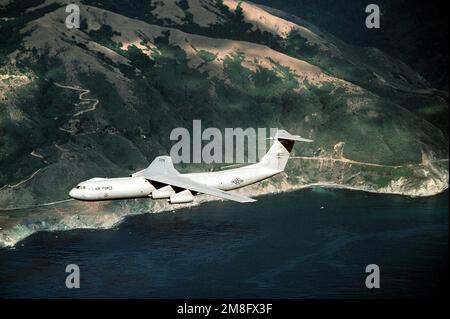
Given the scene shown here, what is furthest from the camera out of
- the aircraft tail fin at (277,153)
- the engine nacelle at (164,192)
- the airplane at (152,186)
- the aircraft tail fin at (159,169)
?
the aircraft tail fin at (277,153)

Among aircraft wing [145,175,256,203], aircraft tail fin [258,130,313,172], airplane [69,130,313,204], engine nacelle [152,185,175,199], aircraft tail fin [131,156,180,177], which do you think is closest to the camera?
aircraft wing [145,175,256,203]

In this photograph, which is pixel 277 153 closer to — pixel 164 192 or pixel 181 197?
pixel 181 197

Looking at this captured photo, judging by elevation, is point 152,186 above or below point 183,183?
below

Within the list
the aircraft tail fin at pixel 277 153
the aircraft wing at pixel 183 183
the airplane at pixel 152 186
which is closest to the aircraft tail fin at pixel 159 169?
the airplane at pixel 152 186

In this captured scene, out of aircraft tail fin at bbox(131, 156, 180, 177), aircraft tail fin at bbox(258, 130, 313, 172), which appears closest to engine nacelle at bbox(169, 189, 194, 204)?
aircraft tail fin at bbox(131, 156, 180, 177)

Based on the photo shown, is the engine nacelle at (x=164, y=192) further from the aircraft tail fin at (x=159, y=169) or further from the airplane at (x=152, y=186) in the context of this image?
the aircraft tail fin at (x=159, y=169)

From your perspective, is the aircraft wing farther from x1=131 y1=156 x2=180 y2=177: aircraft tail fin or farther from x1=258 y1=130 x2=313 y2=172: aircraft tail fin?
x1=258 y1=130 x2=313 y2=172: aircraft tail fin

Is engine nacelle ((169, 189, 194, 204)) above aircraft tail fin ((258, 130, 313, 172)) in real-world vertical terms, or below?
below

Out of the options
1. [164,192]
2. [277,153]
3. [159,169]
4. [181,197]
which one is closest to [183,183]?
[181,197]

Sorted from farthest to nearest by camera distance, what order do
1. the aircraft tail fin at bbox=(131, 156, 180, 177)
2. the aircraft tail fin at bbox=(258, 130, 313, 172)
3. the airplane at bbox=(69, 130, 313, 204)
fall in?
the aircraft tail fin at bbox=(258, 130, 313, 172) < the aircraft tail fin at bbox=(131, 156, 180, 177) < the airplane at bbox=(69, 130, 313, 204)
